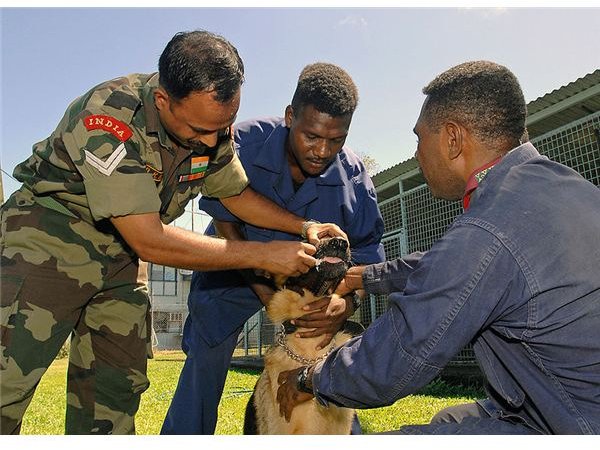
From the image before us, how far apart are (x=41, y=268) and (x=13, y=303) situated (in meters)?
0.21

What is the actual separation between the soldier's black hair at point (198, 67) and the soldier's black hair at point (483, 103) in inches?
38.4

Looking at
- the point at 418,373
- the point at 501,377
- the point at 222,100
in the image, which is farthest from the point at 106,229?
the point at 501,377

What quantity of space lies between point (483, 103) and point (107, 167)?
1685 mm

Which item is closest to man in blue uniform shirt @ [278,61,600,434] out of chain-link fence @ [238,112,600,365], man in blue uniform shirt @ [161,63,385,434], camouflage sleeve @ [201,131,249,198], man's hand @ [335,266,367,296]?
man's hand @ [335,266,367,296]

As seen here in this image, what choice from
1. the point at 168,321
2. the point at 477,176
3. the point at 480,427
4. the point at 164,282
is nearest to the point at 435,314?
the point at 480,427

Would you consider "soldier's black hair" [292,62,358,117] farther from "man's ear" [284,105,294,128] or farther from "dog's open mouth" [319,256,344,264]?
"dog's open mouth" [319,256,344,264]

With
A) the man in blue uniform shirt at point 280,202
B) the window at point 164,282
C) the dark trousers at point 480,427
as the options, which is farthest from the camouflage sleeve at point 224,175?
the window at point 164,282

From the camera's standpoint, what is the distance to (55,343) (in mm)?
2811

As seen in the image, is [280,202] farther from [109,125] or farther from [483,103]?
[483,103]

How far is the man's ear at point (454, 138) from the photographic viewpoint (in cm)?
216

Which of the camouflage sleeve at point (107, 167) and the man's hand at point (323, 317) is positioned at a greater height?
the camouflage sleeve at point (107, 167)

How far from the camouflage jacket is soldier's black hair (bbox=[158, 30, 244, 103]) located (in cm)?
26

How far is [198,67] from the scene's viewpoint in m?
2.58

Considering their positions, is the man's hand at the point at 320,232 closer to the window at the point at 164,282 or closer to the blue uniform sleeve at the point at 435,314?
the blue uniform sleeve at the point at 435,314
